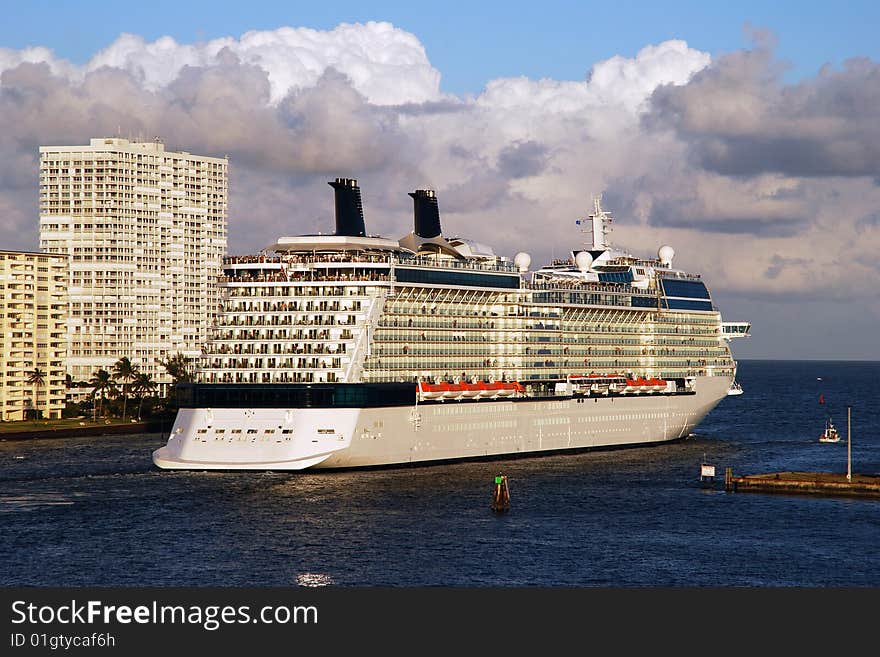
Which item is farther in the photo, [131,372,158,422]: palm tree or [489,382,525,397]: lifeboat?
[131,372,158,422]: palm tree

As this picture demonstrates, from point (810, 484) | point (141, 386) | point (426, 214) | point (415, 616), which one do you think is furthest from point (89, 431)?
point (415, 616)

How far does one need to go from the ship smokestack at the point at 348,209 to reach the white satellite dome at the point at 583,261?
33.6 meters

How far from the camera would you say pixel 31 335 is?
183250 millimetres

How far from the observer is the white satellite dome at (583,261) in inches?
5487

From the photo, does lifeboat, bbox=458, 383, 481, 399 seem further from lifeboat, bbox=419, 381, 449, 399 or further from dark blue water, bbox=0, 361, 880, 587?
dark blue water, bbox=0, 361, 880, 587

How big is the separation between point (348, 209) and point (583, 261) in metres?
35.1

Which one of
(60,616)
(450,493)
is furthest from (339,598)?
(450,493)

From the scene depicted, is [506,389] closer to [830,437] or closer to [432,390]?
[432,390]

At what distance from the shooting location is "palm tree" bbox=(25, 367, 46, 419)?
582ft

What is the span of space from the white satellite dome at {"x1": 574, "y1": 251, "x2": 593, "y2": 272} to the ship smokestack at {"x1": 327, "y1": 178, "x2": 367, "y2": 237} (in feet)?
110

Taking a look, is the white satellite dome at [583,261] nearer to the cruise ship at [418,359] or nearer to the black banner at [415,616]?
the cruise ship at [418,359]

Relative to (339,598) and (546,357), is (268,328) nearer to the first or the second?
(546,357)

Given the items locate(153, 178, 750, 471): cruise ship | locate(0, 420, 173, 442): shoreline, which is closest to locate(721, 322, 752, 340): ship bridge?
locate(153, 178, 750, 471): cruise ship

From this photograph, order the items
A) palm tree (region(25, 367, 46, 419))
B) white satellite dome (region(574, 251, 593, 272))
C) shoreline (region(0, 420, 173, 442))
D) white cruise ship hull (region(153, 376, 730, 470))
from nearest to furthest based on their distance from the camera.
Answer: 1. white cruise ship hull (region(153, 376, 730, 470))
2. white satellite dome (region(574, 251, 593, 272))
3. shoreline (region(0, 420, 173, 442))
4. palm tree (region(25, 367, 46, 419))
